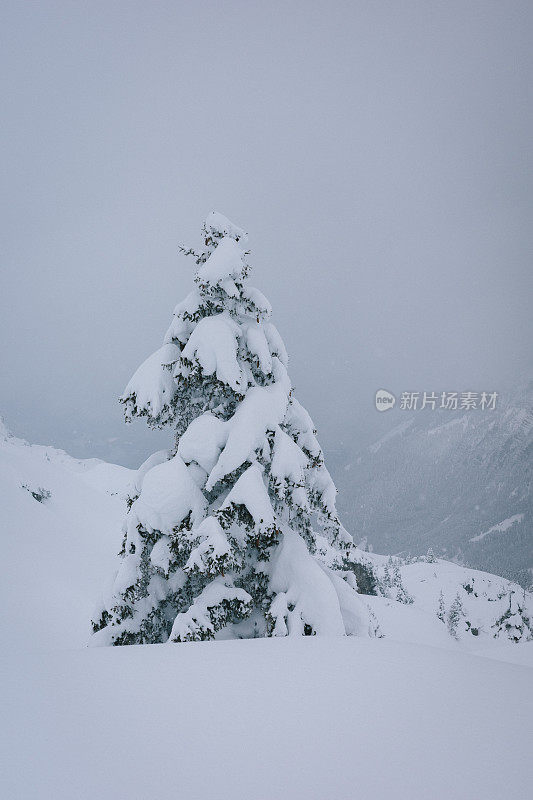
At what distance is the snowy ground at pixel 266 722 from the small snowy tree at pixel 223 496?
1288mm

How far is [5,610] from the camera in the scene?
11227 millimetres

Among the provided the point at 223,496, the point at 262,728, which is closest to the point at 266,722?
the point at 262,728

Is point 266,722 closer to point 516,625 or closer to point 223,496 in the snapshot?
point 223,496

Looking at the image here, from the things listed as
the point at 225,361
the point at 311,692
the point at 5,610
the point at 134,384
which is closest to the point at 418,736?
the point at 311,692

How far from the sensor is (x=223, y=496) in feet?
22.9

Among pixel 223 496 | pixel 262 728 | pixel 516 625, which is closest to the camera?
pixel 262 728

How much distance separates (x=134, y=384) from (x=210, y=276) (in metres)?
2.11

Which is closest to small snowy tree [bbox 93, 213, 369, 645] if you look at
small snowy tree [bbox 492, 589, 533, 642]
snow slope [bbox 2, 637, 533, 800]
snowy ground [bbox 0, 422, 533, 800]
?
snowy ground [bbox 0, 422, 533, 800]

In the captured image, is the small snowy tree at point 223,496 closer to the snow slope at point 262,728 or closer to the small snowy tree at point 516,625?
the snow slope at point 262,728

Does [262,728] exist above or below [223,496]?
below

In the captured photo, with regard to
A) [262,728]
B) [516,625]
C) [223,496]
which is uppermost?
[516,625]

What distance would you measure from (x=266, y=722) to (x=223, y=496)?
413 cm

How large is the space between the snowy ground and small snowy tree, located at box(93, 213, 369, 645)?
50.7 inches

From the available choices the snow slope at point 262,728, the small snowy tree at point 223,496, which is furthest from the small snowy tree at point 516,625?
the snow slope at point 262,728
